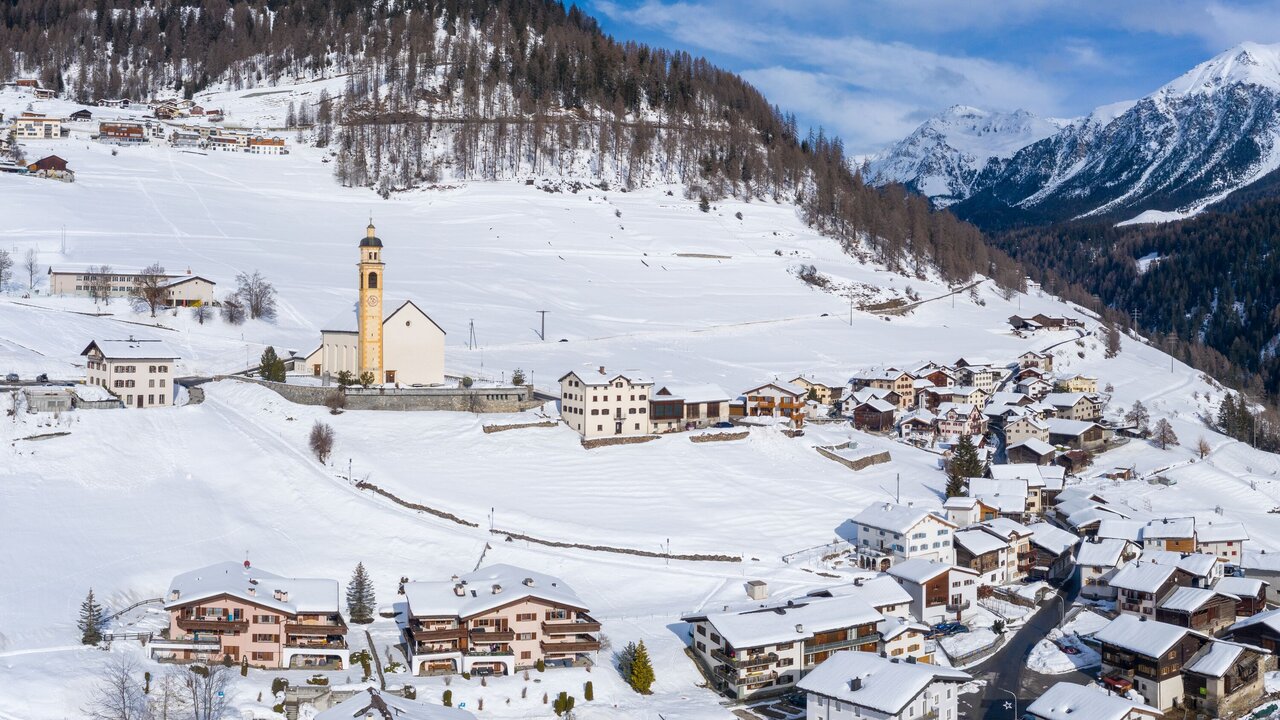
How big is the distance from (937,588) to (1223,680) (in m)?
7.69

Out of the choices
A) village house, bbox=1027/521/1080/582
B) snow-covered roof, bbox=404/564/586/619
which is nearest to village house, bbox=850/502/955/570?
village house, bbox=1027/521/1080/582

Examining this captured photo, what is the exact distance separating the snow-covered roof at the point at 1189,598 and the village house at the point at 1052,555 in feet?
17.7

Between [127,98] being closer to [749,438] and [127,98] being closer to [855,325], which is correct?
[855,325]

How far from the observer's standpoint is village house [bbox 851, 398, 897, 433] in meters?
52.6

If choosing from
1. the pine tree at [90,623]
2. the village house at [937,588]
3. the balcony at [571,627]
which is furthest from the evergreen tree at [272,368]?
the village house at [937,588]

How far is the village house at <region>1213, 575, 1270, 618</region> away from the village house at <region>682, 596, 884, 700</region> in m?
11.6

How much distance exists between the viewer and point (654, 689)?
25.9 m

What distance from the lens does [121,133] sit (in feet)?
332

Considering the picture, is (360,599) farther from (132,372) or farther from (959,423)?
(959,423)

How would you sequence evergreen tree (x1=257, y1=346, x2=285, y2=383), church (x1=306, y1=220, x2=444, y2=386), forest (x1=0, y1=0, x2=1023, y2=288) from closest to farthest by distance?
evergreen tree (x1=257, y1=346, x2=285, y2=383) → church (x1=306, y1=220, x2=444, y2=386) → forest (x1=0, y1=0, x2=1023, y2=288)

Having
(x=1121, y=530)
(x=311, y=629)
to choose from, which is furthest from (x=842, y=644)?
(x=1121, y=530)

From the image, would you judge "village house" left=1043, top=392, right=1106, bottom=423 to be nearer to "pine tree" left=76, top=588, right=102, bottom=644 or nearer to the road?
the road

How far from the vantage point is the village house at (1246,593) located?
31.1 meters

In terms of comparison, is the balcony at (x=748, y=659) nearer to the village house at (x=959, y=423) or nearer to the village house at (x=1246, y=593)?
the village house at (x=1246, y=593)
